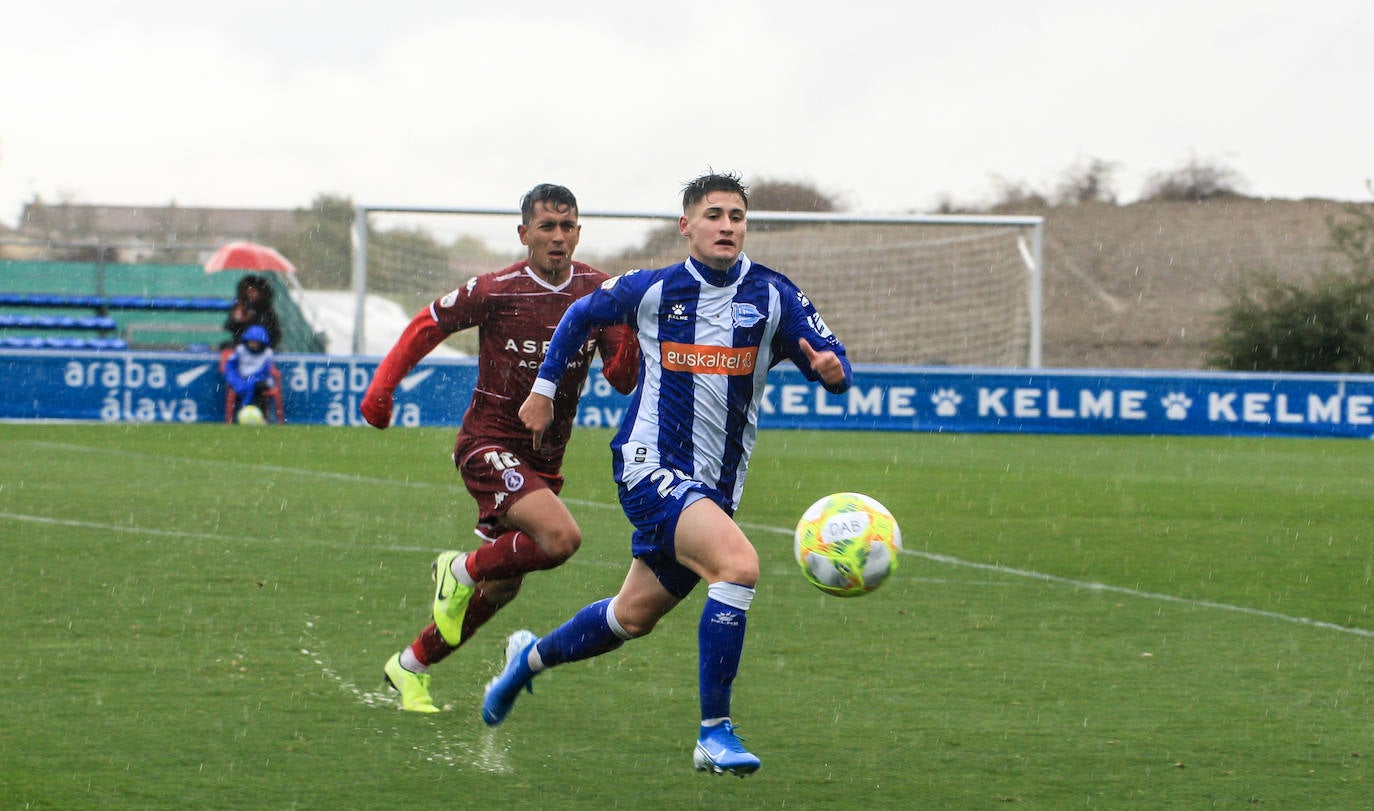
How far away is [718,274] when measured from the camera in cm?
536

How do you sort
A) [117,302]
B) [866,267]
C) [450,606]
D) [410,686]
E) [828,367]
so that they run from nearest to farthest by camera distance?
1. [828,367]
2. [410,686]
3. [450,606]
4. [866,267]
5. [117,302]

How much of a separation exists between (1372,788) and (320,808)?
2993mm

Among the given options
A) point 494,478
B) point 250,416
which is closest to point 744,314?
point 494,478

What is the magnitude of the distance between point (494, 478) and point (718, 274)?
1.30 m

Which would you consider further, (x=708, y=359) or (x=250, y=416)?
(x=250, y=416)

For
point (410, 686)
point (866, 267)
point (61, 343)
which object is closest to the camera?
point (410, 686)

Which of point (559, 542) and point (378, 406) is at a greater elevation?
point (378, 406)

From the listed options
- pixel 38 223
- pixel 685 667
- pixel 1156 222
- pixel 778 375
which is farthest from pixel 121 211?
pixel 685 667

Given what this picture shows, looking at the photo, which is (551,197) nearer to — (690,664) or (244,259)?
(690,664)

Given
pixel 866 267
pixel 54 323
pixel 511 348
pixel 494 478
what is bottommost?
pixel 494 478

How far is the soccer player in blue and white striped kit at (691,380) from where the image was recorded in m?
5.20

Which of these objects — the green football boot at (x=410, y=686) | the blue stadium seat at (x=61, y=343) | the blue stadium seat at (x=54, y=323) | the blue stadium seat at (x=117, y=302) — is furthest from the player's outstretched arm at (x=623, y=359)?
the blue stadium seat at (x=117, y=302)

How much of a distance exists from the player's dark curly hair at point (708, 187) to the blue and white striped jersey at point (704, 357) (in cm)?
21

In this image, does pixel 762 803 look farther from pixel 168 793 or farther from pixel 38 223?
pixel 38 223
